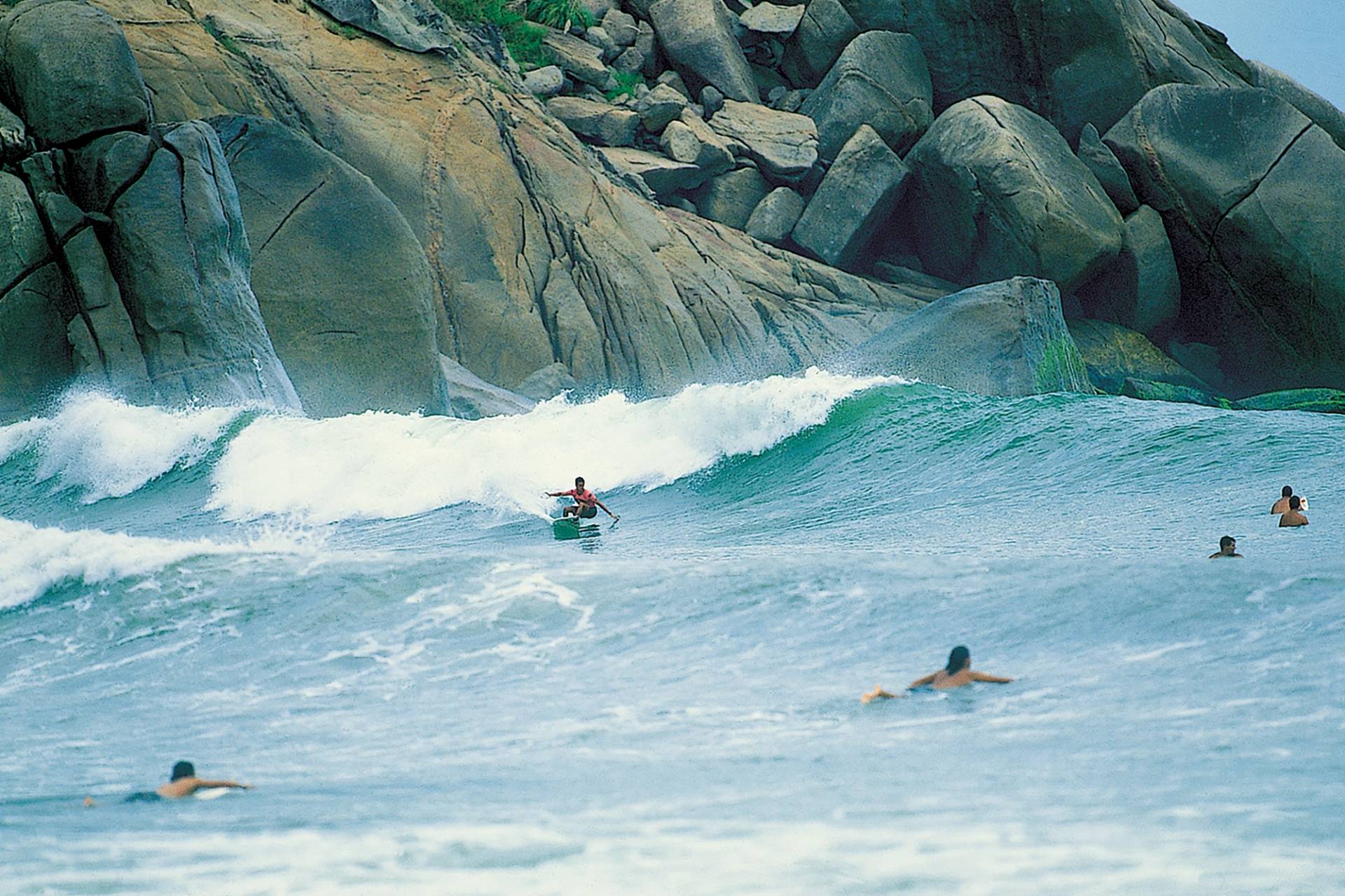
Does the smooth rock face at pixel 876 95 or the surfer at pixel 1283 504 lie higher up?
the smooth rock face at pixel 876 95

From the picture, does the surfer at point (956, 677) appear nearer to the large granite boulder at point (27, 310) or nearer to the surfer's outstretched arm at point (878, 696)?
the surfer's outstretched arm at point (878, 696)

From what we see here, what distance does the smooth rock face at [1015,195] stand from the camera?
25.3 m

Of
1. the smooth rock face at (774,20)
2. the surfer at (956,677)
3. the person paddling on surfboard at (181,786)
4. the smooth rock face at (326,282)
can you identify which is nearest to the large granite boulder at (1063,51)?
the smooth rock face at (774,20)

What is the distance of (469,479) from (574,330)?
7.42 m

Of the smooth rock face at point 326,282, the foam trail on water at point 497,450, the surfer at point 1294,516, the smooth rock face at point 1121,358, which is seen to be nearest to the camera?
the surfer at point 1294,516

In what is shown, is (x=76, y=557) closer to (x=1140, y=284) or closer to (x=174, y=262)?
(x=174, y=262)

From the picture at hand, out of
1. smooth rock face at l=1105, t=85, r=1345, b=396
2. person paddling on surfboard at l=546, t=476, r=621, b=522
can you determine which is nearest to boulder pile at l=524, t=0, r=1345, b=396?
smooth rock face at l=1105, t=85, r=1345, b=396

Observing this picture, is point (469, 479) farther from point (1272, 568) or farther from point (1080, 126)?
point (1080, 126)

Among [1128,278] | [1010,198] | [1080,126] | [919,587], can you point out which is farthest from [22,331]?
[1080,126]

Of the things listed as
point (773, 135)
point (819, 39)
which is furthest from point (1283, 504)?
point (819, 39)

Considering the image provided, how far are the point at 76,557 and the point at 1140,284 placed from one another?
22128 mm

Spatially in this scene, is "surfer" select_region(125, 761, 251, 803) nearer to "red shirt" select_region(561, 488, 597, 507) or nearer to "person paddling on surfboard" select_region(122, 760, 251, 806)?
"person paddling on surfboard" select_region(122, 760, 251, 806)

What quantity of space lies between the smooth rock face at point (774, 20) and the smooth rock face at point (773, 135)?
269 centimetres

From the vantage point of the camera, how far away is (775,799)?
464 cm
